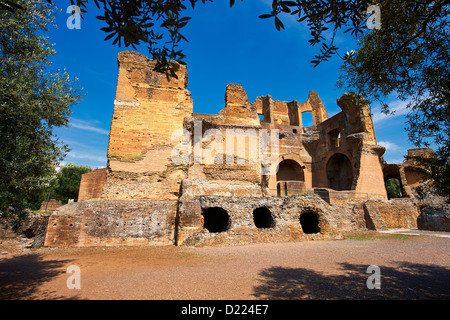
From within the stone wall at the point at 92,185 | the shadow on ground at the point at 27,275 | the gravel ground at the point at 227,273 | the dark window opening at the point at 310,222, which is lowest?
the shadow on ground at the point at 27,275

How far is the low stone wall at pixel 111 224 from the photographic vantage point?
8.46 meters

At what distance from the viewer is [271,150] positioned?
995 inches

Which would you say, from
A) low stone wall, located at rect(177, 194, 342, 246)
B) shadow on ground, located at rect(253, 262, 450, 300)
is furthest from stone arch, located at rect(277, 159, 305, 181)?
shadow on ground, located at rect(253, 262, 450, 300)

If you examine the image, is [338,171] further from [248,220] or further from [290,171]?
[248,220]

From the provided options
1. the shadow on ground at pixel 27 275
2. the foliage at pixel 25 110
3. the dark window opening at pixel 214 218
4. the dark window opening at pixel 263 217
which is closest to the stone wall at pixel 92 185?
the dark window opening at pixel 214 218

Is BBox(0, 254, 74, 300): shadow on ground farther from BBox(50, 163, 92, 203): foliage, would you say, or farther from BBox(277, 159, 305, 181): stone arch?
BBox(50, 163, 92, 203): foliage

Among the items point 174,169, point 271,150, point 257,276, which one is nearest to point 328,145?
point 271,150

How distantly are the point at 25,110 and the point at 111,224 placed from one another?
552 cm

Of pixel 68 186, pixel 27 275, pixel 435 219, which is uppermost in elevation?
pixel 68 186

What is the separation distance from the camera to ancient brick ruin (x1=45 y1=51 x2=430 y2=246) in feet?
29.5

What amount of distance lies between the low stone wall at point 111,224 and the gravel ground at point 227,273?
2.21 feet

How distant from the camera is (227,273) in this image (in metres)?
5.06

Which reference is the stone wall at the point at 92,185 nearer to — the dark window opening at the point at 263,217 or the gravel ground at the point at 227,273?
the gravel ground at the point at 227,273

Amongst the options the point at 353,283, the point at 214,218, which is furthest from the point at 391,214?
the point at 353,283
